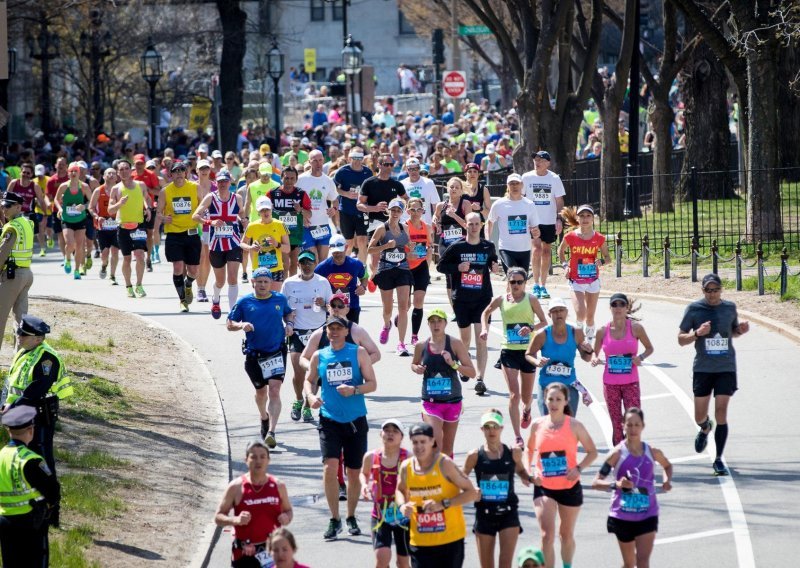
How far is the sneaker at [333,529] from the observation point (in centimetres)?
1148

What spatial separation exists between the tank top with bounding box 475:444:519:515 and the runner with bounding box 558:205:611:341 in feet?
25.7

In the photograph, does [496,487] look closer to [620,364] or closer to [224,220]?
[620,364]

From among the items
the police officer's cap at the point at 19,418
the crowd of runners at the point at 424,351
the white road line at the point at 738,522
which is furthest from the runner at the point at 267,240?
the police officer's cap at the point at 19,418

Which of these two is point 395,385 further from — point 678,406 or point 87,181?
point 87,181

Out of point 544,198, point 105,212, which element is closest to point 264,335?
point 544,198

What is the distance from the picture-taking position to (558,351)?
12883 millimetres

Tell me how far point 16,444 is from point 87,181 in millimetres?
19455

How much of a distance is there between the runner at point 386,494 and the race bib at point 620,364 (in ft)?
11.3

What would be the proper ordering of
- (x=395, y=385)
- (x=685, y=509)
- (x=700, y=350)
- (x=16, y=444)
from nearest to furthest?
1. (x=16, y=444)
2. (x=685, y=509)
3. (x=700, y=350)
4. (x=395, y=385)

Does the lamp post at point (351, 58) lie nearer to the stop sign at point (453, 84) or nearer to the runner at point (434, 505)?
the stop sign at point (453, 84)

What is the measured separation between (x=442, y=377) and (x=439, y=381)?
0.14 ft

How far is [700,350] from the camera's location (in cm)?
1347

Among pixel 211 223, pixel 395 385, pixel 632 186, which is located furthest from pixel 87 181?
pixel 395 385

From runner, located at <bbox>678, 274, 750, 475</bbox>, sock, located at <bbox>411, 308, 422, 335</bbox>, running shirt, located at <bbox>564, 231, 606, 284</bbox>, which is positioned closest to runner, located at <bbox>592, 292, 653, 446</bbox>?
runner, located at <bbox>678, 274, 750, 475</bbox>
